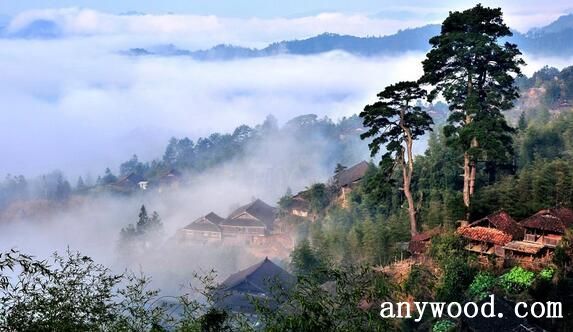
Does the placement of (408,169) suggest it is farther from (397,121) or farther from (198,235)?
(198,235)

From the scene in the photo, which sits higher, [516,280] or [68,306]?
[68,306]

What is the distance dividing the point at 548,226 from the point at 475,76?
5.51 metres

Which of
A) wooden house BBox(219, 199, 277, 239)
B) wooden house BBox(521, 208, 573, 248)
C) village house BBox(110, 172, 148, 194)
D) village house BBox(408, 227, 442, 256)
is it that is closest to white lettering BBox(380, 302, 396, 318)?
village house BBox(408, 227, 442, 256)

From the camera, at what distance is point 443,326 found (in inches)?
593

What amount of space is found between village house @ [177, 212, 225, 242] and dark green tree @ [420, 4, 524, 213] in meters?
31.2

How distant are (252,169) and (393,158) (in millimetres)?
62400

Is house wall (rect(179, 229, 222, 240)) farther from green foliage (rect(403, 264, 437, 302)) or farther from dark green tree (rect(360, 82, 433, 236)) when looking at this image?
green foliage (rect(403, 264, 437, 302))

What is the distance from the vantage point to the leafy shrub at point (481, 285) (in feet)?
52.0

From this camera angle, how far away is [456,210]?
20.4 meters

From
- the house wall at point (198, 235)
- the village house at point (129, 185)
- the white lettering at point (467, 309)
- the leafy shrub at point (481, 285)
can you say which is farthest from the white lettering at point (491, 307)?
the village house at point (129, 185)

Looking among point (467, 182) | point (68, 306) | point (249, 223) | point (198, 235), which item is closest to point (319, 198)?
point (249, 223)

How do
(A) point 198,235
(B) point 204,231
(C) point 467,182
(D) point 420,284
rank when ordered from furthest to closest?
(A) point 198,235 < (B) point 204,231 < (C) point 467,182 < (D) point 420,284

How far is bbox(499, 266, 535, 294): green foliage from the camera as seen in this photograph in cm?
1588

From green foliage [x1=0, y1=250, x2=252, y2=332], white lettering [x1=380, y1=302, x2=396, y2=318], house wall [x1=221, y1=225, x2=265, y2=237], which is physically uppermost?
green foliage [x1=0, y1=250, x2=252, y2=332]
